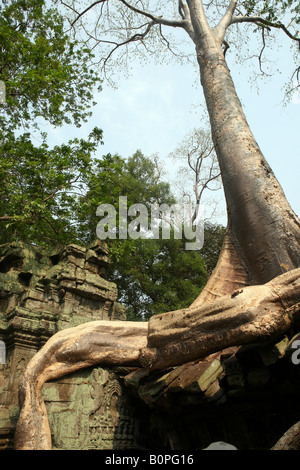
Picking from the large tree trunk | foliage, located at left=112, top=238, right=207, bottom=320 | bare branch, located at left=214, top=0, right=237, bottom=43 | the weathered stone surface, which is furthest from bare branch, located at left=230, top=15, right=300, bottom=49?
foliage, located at left=112, top=238, right=207, bottom=320

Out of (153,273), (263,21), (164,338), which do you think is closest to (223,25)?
(263,21)

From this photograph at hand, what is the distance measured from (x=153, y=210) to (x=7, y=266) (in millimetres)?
11172

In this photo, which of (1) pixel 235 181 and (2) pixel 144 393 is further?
(1) pixel 235 181

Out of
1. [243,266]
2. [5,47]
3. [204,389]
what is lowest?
[204,389]

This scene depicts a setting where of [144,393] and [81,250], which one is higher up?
[81,250]

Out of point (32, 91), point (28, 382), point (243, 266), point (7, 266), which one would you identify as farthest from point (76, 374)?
point (32, 91)

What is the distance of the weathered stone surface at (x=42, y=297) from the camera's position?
4.09m

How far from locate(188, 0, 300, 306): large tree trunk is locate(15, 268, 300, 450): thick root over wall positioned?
745 mm

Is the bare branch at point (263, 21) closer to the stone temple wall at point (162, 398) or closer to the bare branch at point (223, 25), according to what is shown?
the bare branch at point (223, 25)

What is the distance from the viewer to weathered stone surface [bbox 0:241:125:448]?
4090mm

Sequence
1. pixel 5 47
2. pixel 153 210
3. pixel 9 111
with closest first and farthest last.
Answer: pixel 5 47 < pixel 9 111 < pixel 153 210

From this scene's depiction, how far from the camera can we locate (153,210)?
16.0 metres

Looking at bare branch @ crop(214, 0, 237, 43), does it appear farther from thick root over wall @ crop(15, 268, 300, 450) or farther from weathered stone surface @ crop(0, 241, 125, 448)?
thick root over wall @ crop(15, 268, 300, 450)

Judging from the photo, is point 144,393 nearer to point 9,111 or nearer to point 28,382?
point 28,382
